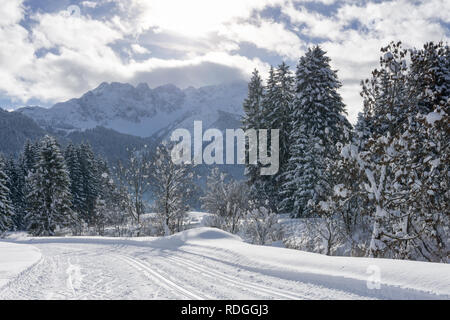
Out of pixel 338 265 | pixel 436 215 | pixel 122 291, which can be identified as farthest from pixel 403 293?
pixel 436 215

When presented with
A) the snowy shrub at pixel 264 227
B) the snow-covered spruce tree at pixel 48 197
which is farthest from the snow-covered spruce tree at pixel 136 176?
the snow-covered spruce tree at pixel 48 197

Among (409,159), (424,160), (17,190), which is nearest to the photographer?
(424,160)

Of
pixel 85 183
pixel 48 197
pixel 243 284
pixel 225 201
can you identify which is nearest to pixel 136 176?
pixel 225 201

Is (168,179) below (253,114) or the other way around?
below

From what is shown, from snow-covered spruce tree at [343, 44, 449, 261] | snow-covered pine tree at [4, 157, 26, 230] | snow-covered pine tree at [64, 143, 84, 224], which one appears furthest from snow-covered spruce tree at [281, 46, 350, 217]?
snow-covered pine tree at [4, 157, 26, 230]

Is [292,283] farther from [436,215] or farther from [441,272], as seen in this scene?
[436,215]

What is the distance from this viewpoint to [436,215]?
38.4 feet

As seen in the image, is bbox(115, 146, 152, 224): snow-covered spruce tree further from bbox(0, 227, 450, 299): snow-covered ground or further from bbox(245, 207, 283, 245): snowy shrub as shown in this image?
bbox(0, 227, 450, 299): snow-covered ground

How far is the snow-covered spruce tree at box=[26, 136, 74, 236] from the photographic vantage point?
33.1 m

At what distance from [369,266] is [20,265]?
10.2m

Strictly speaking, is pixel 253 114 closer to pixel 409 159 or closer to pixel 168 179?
pixel 168 179

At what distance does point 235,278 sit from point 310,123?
2030 centimetres

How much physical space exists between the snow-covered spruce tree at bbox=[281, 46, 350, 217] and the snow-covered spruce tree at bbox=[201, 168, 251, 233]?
168 inches

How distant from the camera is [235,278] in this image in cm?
785
